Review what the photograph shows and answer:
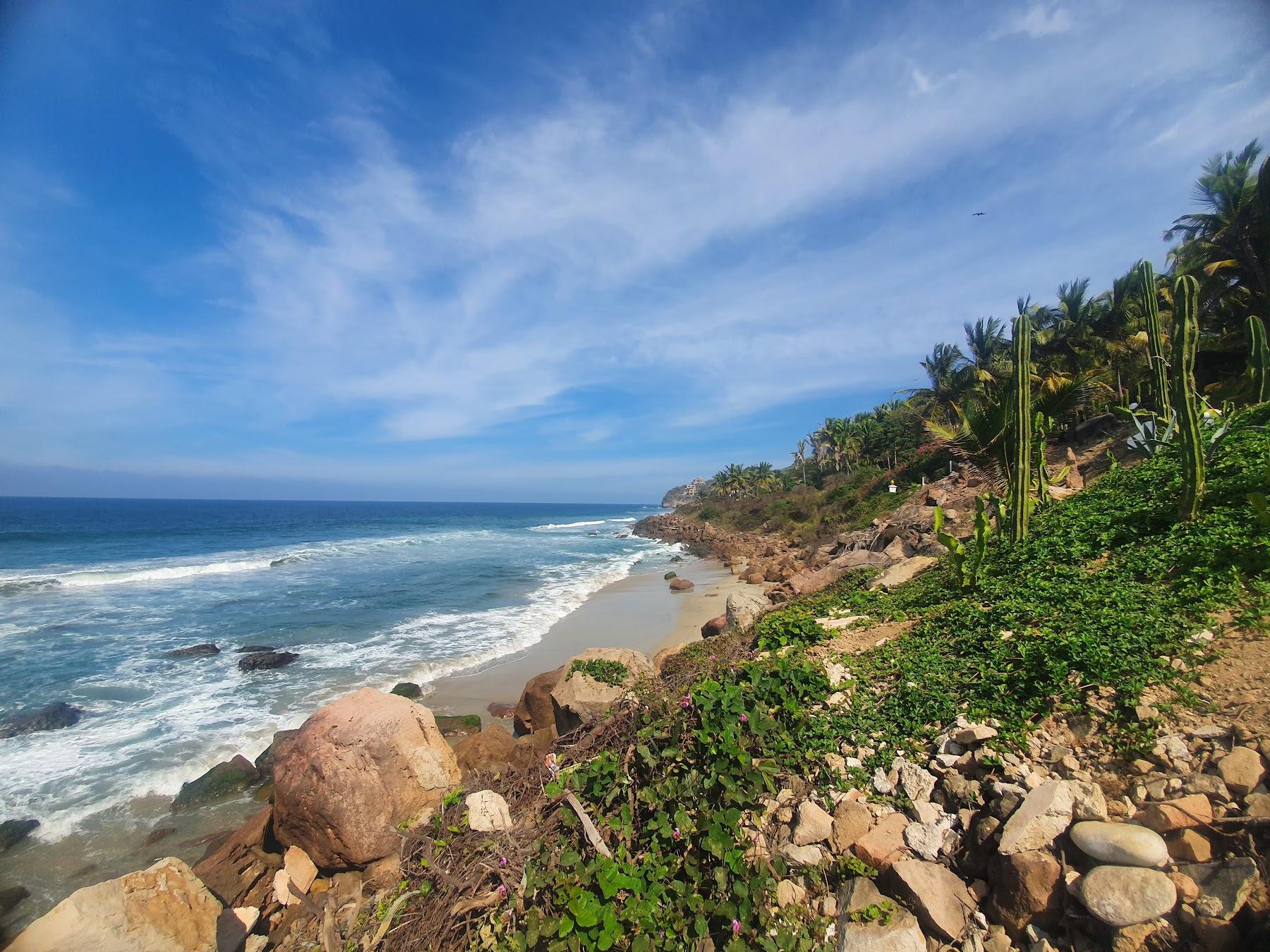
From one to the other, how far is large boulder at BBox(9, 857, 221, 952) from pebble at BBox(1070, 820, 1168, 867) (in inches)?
257

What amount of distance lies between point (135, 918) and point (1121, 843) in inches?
270

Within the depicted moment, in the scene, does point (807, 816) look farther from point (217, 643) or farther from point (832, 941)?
point (217, 643)

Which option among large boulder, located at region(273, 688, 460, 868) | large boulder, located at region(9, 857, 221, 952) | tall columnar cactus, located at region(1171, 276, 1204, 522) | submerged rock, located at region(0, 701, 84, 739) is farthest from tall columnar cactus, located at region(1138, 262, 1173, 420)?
submerged rock, located at region(0, 701, 84, 739)

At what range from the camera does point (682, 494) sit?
155875 millimetres

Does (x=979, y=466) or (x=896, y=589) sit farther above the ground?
(x=979, y=466)

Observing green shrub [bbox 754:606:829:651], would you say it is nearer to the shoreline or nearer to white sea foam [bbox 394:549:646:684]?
the shoreline

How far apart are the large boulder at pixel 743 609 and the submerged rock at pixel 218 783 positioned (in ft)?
28.2

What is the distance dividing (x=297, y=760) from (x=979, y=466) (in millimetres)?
11316

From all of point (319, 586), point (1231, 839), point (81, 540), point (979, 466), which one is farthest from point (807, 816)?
point (81, 540)

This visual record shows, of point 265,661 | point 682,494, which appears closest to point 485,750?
point 265,661

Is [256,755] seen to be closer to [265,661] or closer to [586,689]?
[265,661]

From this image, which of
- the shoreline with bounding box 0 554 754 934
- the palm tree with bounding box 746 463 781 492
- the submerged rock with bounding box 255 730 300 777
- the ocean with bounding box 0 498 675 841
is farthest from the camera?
the palm tree with bounding box 746 463 781 492

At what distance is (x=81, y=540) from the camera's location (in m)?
47.6

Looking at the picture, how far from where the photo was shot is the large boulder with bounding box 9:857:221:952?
13.1 feet
